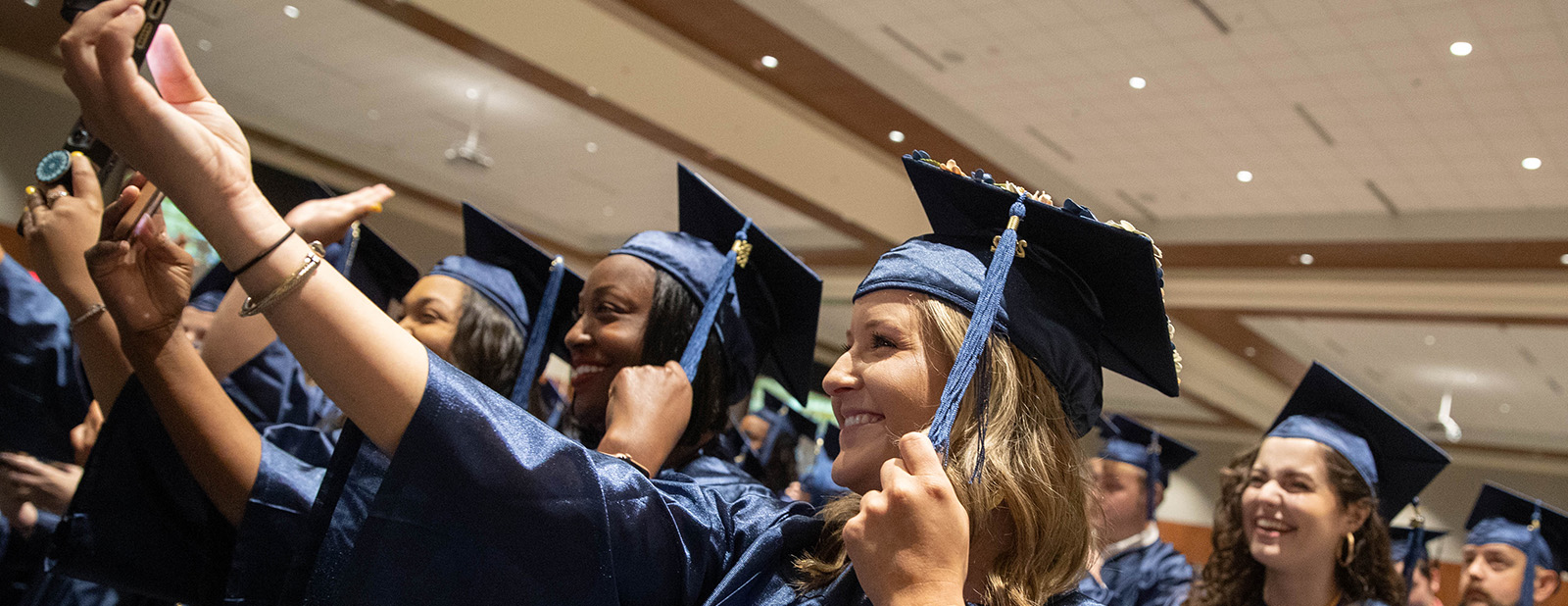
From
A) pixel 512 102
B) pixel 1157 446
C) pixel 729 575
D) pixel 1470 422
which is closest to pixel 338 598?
pixel 729 575

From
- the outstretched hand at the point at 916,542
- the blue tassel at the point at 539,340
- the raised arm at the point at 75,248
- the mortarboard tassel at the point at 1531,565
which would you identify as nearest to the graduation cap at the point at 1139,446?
the mortarboard tassel at the point at 1531,565

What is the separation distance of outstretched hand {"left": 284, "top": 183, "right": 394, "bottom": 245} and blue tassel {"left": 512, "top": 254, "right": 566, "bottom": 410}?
1.54 ft

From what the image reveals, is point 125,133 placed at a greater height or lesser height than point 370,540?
greater

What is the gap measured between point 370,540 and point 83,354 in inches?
38.2

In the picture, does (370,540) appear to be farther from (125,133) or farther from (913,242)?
(913,242)

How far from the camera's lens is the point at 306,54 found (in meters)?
9.20

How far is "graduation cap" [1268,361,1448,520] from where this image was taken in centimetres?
295

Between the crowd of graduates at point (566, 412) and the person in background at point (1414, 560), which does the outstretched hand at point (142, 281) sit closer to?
the crowd of graduates at point (566, 412)

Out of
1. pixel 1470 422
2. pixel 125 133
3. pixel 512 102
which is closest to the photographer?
pixel 125 133

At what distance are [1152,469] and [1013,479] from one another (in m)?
4.20

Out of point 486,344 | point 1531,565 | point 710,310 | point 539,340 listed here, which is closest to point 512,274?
point 486,344

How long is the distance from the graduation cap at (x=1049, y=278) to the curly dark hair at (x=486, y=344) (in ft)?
4.85

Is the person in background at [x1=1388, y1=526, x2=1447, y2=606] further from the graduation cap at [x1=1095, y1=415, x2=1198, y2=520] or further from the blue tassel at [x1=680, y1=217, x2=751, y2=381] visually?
the blue tassel at [x1=680, y1=217, x2=751, y2=381]

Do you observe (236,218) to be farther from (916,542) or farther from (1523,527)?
(1523,527)
